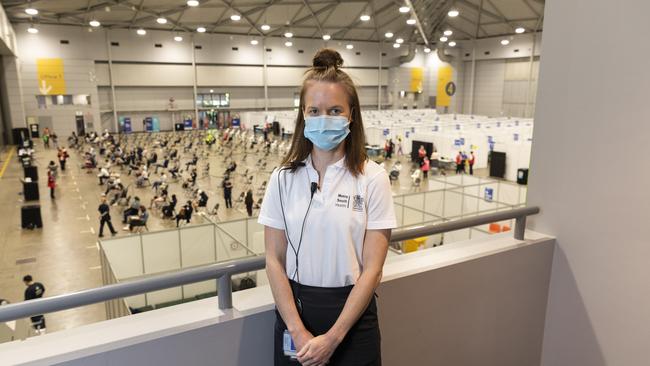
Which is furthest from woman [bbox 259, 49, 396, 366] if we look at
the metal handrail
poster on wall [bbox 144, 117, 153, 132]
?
poster on wall [bbox 144, 117, 153, 132]

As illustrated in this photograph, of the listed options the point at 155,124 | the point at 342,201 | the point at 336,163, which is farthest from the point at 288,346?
the point at 155,124

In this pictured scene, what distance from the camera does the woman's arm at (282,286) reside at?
2.02 m

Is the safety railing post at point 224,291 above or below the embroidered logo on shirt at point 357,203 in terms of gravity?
below

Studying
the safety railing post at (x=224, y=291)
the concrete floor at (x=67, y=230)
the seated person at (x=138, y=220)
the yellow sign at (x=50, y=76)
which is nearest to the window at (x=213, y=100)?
the yellow sign at (x=50, y=76)

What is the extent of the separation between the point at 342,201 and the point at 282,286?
48 cm

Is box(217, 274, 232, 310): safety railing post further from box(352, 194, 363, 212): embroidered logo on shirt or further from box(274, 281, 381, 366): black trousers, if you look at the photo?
box(352, 194, 363, 212): embroidered logo on shirt

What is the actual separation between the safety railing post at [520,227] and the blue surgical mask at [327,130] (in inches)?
91.6

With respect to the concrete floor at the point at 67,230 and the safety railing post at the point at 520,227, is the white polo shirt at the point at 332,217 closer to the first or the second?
the safety railing post at the point at 520,227

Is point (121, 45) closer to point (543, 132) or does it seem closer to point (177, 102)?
point (177, 102)

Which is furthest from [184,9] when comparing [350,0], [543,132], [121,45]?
[543,132]

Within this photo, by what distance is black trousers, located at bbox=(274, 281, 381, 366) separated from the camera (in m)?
2.06

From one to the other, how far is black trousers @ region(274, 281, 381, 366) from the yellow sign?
136 feet

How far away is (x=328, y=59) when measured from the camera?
81.4 inches

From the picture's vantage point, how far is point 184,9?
34812 millimetres
